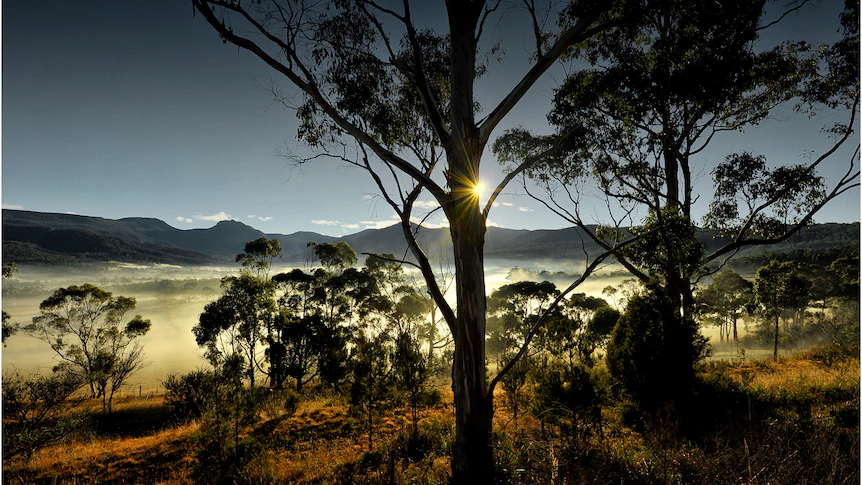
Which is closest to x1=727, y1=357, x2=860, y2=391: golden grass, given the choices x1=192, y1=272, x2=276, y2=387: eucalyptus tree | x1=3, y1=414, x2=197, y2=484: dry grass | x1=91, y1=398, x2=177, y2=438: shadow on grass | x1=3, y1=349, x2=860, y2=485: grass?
x1=3, y1=349, x2=860, y2=485: grass

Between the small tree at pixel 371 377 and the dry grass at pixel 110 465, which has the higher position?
the small tree at pixel 371 377

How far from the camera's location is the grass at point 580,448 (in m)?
3.93

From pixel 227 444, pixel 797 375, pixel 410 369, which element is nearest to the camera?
pixel 227 444

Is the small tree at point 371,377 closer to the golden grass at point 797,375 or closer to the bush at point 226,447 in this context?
the bush at point 226,447

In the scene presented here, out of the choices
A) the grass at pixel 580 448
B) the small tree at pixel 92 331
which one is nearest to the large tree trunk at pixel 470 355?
the grass at pixel 580 448

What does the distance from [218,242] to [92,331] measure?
112426 mm

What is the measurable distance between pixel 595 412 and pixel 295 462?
619 cm

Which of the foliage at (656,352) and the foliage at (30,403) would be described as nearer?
the foliage at (656,352)

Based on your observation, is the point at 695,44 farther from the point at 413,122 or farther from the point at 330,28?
the point at 330,28

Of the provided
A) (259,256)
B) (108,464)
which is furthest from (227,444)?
(259,256)

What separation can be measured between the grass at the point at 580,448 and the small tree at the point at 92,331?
8.79 metres

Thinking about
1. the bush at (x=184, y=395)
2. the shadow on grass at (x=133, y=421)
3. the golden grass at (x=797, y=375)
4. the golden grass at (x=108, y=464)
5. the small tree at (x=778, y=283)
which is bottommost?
the shadow on grass at (x=133, y=421)

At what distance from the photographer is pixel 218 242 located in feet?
393

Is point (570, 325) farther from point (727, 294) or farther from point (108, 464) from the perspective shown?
point (727, 294)
